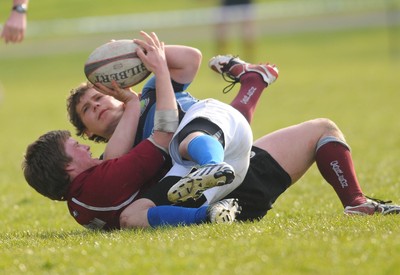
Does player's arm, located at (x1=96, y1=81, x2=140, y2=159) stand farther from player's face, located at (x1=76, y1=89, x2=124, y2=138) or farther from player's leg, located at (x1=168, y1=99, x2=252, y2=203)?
player's leg, located at (x1=168, y1=99, x2=252, y2=203)

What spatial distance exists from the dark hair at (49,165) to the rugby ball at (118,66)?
0.51m

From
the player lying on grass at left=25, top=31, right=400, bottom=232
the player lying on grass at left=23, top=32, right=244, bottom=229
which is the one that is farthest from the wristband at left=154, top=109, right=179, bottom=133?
the player lying on grass at left=25, top=31, right=400, bottom=232

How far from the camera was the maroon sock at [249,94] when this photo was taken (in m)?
6.50

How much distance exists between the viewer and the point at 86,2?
4769 cm

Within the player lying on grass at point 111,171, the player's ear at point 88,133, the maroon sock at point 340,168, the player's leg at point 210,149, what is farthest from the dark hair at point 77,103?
the maroon sock at point 340,168

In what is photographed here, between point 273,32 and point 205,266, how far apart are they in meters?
33.3

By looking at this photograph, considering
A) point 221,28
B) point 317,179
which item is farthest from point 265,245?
point 221,28

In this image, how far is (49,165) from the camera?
19.2 ft

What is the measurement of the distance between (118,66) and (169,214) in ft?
3.69

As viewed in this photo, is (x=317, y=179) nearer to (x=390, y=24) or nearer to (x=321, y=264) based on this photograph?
(x=321, y=264)

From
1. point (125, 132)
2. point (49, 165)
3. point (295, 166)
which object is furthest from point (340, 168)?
point (49, 165)

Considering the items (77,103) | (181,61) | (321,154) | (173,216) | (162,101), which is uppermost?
(181,61)

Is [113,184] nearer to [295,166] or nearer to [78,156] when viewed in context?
[78,156]

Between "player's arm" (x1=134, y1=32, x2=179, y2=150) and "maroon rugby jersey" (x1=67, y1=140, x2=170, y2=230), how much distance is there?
87mm
